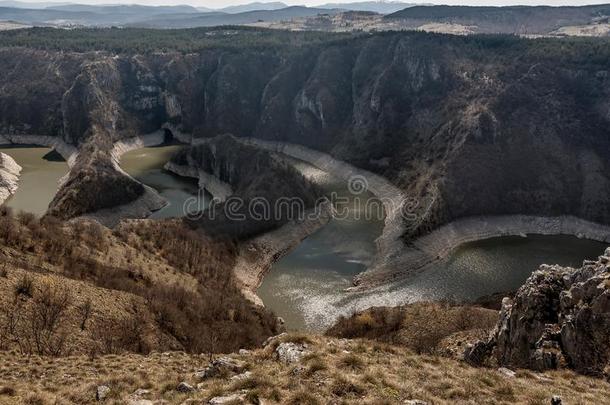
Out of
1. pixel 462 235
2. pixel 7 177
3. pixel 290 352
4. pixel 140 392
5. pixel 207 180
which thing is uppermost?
pixel 290 352

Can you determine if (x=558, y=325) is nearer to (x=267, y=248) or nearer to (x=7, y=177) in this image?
(x=267, y=248)

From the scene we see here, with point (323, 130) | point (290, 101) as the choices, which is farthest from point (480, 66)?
point (290, 101)

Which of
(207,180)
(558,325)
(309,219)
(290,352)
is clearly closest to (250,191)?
(309,219)

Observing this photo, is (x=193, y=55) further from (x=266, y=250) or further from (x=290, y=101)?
(x=266, y=250)

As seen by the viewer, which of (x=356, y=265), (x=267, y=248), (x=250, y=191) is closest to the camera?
(x=356, y=265)

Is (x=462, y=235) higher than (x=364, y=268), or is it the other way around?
(x=462, y=235)

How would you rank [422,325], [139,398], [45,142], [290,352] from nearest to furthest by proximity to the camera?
[139,398] < [290,352] < [422,325] < [45,142]

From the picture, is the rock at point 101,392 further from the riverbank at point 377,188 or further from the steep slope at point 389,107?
the steep slope at point 389,107
